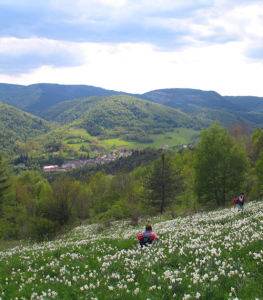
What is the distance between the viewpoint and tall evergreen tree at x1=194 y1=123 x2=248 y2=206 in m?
33.8

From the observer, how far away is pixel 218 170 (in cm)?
3394

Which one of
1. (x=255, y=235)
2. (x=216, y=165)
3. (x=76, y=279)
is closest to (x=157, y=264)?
(x=76, y=279)

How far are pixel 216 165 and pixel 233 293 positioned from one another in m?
29.2

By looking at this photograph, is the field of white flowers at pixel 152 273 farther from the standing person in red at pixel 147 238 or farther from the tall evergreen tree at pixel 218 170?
the tall evergreen tree at pixel 218 170

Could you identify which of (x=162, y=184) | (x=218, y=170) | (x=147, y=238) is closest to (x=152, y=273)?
(x=147, y=238)

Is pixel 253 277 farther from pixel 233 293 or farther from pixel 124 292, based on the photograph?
pixel 124 292

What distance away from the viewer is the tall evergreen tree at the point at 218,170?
111ft

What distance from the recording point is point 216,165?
1341 inches

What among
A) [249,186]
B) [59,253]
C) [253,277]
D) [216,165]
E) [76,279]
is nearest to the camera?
[253,277]

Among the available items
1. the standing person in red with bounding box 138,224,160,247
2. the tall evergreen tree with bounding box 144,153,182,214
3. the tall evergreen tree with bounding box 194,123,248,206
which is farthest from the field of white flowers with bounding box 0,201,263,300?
the tall evergreen tree with bounding box 144,153,182,214

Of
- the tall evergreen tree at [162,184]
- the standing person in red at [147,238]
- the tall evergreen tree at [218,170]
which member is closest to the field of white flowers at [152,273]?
the standing person in red at [147,238]

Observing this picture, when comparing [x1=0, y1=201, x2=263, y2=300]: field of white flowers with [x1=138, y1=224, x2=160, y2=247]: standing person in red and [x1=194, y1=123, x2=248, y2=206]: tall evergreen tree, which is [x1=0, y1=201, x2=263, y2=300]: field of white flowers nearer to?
[x1=138, y1=224, x2=160, y2=247]: standing person in red

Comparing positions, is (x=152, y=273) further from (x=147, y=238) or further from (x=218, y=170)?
(x=218, y=170)

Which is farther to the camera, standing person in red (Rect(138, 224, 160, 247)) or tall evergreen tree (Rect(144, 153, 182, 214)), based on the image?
tall evergreen tree (Rect(144, 153, 182, 214))
